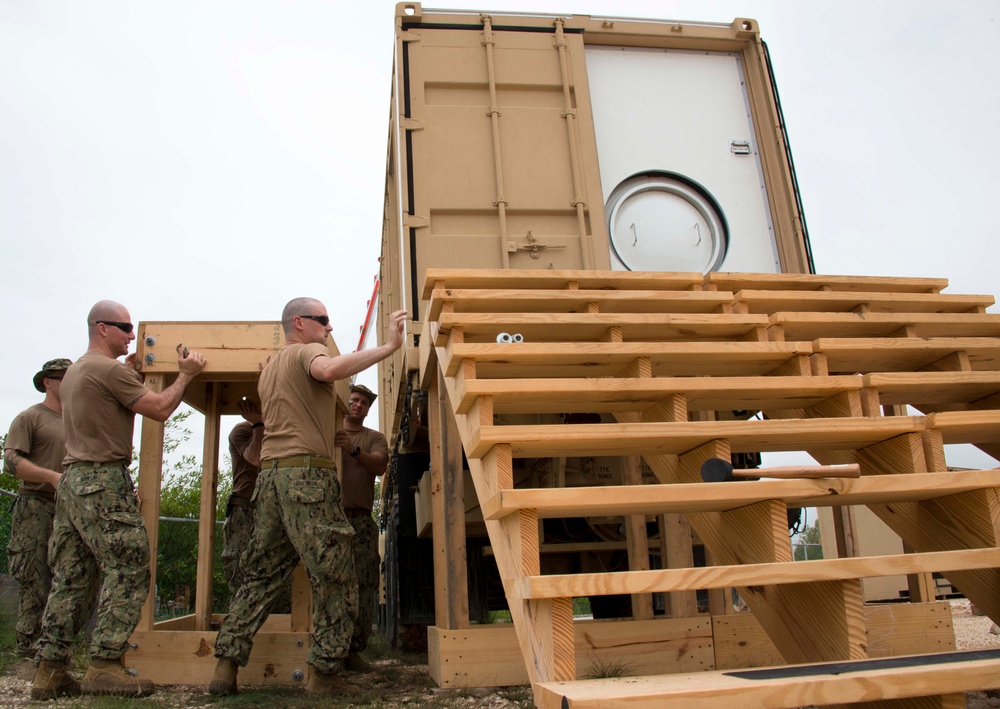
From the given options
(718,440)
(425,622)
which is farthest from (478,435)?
(425,622)

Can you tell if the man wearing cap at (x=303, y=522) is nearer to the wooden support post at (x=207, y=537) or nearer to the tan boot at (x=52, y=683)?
the tan boot at (x=52, y=683)

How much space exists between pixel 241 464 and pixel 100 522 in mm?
1819

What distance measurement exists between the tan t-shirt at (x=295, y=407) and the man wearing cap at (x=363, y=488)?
123 cm

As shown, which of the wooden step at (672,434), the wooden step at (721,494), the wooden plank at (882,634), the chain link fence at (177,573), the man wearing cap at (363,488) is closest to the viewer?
the wooden step at (721,494)

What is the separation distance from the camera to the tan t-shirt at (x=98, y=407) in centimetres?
373

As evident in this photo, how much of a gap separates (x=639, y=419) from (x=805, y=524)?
4544 millimetres

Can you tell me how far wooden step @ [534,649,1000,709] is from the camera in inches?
70.9

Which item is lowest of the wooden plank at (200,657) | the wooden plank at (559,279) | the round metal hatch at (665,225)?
the wooden plank at (200,657)

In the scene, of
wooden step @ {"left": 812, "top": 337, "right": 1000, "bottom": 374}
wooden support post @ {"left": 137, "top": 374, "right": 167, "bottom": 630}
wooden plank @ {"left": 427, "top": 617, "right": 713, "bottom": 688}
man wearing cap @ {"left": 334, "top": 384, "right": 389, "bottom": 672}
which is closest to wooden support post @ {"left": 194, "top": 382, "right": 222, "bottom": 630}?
wooden support post @ {"left": 137, "top": 374, "right": 167, "bottom": 630}

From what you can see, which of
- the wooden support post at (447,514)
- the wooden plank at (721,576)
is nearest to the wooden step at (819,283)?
the wooden support post at (447,514)

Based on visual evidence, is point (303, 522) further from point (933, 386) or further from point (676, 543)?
point (933, 386)

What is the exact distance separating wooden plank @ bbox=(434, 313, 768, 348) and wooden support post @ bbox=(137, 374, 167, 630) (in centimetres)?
171

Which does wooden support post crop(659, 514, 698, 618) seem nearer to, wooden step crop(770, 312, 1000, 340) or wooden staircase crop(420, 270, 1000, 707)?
wooden staircase crop(420, 270, 1000, 707)

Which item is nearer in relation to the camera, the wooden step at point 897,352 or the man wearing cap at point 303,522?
the wooden step at point 897,352
